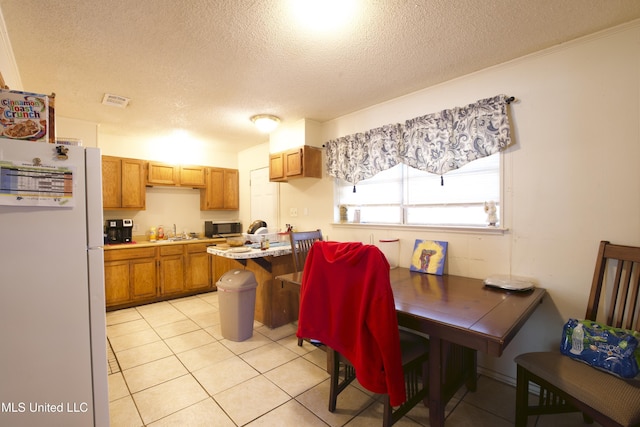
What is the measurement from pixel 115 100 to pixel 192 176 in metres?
1.96

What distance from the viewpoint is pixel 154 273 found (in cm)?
407

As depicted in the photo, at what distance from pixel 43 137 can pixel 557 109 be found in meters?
3.03

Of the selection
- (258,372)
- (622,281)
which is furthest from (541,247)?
(258,372)

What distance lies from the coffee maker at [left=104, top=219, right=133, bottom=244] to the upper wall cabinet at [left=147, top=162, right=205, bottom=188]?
0.69m

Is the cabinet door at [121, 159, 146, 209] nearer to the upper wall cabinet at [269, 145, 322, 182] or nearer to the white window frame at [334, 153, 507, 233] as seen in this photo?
the upper wall cabinet at [269, 145, 322, 182]

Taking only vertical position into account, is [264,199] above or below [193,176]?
below

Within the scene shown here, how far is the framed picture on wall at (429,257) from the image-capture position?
8.04ft

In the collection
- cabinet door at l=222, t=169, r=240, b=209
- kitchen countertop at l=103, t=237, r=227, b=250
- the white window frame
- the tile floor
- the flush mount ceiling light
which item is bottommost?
the tile floor

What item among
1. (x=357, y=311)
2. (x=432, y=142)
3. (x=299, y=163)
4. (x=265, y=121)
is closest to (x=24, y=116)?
(x=357, y=311)

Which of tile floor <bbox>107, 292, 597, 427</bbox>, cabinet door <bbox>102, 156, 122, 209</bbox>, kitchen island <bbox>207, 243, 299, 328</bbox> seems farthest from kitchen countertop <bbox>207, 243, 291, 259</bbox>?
cabinet door <bbox>102, 156, 122, 209</bbox>

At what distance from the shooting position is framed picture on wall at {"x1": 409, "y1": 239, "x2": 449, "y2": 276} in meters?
2.45

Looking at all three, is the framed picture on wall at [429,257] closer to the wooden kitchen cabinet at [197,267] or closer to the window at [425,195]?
the window at [425,195]

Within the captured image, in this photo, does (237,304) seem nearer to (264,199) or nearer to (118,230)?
(264,199)

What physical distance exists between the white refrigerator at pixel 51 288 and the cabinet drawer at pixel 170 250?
312cm
